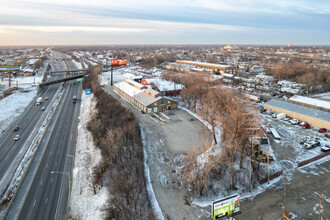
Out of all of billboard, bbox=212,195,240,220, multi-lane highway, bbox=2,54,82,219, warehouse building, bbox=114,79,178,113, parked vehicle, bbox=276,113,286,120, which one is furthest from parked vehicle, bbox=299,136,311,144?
multi-lane highway, bbox=2,54,82,219

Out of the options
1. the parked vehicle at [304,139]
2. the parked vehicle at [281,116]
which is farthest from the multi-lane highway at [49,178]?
the parked vehicle at [281,116]

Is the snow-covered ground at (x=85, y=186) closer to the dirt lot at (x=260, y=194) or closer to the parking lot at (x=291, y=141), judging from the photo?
the dirt lot at (x=260, y=194)

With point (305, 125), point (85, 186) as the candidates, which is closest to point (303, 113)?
point (305, 125)

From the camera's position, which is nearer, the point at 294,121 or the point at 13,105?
the point at 294,121

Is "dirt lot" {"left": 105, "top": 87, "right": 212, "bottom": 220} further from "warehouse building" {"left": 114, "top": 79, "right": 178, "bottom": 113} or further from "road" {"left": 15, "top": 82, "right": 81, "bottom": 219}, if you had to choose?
"road" {"left": 15, "top": 82, "right": 81, "bottom": 219}

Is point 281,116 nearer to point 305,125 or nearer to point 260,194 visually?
point 305,125
